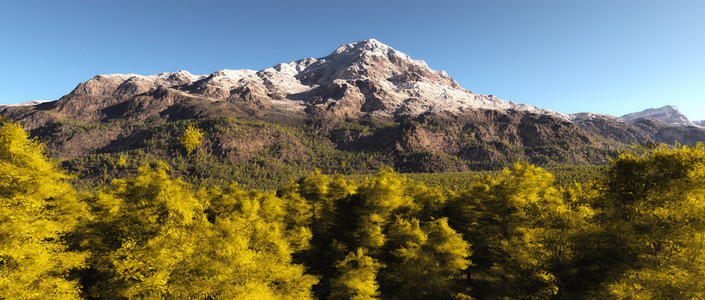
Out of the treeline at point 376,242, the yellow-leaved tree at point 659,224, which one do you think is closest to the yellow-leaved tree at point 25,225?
the treeline at point 376,242

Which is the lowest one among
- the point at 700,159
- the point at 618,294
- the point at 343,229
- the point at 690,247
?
the point at 343,229

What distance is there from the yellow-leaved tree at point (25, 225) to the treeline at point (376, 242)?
0.06m

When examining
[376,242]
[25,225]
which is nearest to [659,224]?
[376,242]

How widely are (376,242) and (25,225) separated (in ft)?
86.9

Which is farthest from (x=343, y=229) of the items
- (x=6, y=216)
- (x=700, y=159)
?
(x=700, y=159)

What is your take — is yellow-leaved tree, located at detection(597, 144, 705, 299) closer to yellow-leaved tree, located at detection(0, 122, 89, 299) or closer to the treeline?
the treeline

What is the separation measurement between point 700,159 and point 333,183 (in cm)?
3427

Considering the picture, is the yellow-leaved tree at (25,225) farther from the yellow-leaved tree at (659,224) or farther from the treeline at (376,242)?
the yellow-leaved tree at (659,224)

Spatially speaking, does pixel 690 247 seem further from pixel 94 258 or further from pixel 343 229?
pixel 94 258

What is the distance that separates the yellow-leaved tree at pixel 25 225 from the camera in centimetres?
1483

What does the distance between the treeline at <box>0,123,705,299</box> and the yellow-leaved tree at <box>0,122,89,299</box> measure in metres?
0.06

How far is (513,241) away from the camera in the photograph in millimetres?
23156

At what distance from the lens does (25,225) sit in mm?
Result: 15297

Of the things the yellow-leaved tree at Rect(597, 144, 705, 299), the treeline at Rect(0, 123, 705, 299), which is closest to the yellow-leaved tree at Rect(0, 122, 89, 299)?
the treeline at Rect(0, 123, 705, 299)
